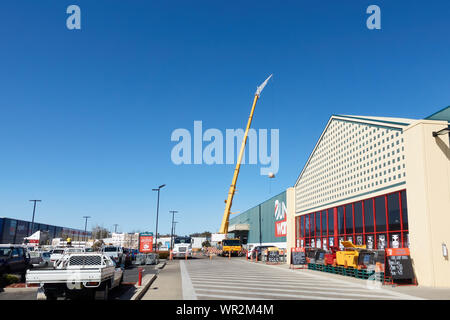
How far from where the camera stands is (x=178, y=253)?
160 ft

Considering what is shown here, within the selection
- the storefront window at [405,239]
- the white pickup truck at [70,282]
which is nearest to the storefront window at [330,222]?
the storefront window at [405,239]

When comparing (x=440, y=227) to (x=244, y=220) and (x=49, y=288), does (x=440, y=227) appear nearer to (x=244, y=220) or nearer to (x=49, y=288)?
(x=49, y=288)

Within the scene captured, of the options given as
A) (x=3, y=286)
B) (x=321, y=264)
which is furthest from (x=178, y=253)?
(x=3, y=286)

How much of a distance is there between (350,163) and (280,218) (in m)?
27.3

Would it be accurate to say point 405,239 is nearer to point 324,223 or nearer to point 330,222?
point 330,222

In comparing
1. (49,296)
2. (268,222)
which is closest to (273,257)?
(268,222)

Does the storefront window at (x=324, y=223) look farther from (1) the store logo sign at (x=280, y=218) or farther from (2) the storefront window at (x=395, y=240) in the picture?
(1) the store logo sign at (x=280, y=218)

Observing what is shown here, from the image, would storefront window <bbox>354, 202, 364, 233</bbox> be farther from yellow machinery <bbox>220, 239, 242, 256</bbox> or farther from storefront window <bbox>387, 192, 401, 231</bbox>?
yellow machinery <bbox>220, 239, 242, 256</bbox>

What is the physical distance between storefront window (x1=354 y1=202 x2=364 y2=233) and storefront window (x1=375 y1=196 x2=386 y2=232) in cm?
202

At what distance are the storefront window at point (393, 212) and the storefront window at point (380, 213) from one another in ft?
2.03

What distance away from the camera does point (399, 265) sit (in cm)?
1784

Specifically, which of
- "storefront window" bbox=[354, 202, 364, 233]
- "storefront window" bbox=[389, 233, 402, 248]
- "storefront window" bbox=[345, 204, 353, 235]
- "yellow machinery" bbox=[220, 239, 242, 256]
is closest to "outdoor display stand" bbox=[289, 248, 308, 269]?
"storefront window" bbox=[345, 204, 353, 235]

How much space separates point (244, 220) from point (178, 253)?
123ft

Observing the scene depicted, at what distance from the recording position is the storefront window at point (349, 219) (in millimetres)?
26166
